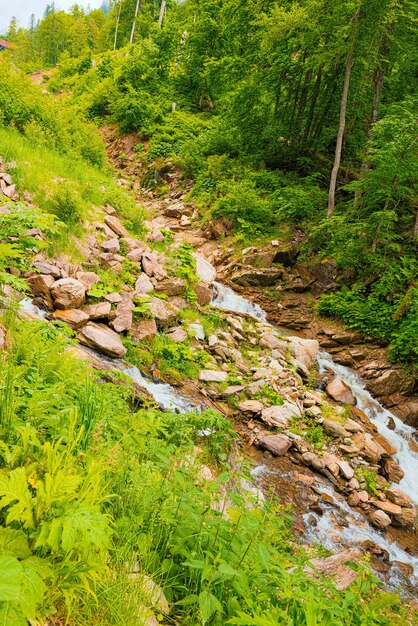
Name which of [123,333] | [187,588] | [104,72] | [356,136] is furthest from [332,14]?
[104,72]

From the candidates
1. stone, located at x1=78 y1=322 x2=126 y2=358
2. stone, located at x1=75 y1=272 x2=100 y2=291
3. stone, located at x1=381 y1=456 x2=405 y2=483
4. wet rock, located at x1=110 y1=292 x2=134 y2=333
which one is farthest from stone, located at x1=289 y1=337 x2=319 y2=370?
stone, located at x1=75 y1=272 x2=100 y2=291

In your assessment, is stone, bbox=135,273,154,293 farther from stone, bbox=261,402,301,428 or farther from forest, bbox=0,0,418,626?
stone, bbox=261,402,301,428

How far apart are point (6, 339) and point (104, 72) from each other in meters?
31.5

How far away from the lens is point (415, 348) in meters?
9.44

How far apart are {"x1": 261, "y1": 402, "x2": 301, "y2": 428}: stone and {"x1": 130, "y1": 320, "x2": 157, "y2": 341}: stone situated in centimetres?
268

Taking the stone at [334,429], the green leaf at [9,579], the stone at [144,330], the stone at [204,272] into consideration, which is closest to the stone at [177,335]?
the stone at [144,330]

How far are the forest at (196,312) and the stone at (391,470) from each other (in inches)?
4.7

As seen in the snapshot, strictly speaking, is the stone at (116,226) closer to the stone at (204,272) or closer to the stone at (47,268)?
the stone at (204,272)

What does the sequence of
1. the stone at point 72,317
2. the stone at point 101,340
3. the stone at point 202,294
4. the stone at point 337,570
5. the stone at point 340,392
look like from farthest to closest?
the stone at point 202,294
the stone at point 340,392
the stone at point 101,340
the stone at point 72,317
the stone at point 337,570

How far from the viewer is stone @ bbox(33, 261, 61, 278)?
641cm

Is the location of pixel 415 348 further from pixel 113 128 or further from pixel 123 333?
pixel 113 128

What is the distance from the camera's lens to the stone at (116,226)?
9078 mm

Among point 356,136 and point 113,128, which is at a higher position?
point 356,136

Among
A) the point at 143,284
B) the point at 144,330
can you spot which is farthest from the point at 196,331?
the point at 143,284
